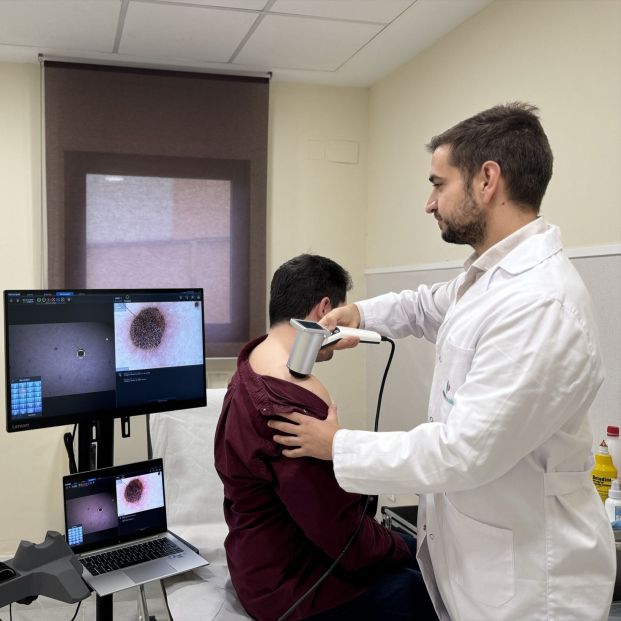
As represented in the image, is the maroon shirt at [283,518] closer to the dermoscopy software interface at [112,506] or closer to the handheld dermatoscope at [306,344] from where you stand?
the handheld dermatoscope at [306,344]

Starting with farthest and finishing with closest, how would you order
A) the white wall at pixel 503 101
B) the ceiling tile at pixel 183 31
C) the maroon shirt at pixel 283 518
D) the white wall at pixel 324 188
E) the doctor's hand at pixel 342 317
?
1. the white wall at pixel 324 188
2. the ceiling tile at pixel 183 31
3. the white wall at pixel 503 101
4. the doctor's hand at pixel 342 317
5. the maroon shirt at pixel 283 518

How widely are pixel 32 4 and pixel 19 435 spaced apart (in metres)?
1.88

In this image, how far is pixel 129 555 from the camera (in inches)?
67.4

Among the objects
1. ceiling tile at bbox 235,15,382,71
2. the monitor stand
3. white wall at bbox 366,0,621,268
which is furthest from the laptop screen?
ceiling tile at bbox 235,15,382,71

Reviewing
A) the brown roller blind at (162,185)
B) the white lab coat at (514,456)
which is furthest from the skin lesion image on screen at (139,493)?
the brown roller blind at (162,185)

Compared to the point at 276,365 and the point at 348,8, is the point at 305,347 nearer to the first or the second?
the point at 276,365

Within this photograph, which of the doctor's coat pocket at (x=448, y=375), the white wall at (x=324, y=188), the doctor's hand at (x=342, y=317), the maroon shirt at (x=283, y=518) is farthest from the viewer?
the white wall at (x=324, y=188)

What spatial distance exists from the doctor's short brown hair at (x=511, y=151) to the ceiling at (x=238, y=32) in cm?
137

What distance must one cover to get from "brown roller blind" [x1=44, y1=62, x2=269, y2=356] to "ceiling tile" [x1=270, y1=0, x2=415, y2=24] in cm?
83

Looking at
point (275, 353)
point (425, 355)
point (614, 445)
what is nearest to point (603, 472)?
point (614, 445)

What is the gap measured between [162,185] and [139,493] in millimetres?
1911

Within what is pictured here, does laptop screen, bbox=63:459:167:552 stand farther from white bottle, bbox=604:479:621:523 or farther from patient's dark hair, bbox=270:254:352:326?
white bottle, bbox=604:479:621:523

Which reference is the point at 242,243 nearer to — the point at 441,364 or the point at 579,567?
the point at 441,364

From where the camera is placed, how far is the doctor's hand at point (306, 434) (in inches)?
52.5
